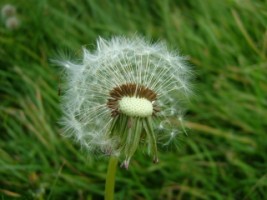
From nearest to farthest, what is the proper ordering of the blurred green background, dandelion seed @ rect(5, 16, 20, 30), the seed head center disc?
the seed head center disc
the blurred green background
dandelion seed @ rect(5, 16, 20, 30)

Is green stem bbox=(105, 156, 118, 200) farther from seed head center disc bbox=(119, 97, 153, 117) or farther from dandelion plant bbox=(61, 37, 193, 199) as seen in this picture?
seed head center disc bbox=(119, 97, 153, 117)

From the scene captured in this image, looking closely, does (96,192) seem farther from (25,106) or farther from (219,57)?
(219,57)

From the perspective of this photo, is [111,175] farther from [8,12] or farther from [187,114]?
[8,12]

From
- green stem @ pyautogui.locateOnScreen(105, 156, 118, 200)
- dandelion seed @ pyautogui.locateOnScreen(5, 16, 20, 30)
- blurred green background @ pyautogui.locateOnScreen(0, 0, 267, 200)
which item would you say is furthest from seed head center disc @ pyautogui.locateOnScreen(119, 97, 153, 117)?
dandelion seed @ pyautogui.locateOnScreen(5, 16, 20, 30)

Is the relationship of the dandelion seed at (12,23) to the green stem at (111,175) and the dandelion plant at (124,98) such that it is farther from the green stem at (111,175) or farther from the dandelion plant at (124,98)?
the green stem at (111,175)

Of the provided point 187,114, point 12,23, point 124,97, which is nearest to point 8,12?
point 12,23

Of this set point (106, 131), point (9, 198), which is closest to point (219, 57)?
point (9, 198)

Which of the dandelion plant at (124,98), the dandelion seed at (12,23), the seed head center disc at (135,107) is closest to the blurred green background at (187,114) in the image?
the dandelion seed at (12,23)
